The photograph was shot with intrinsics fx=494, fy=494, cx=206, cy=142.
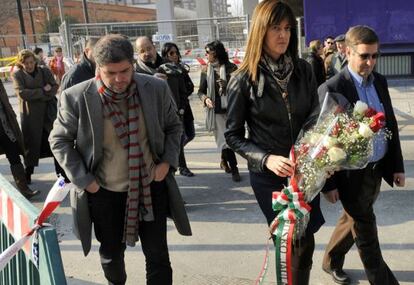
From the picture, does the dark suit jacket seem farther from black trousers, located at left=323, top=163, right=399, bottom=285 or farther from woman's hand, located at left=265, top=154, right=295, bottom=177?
woman's hand, located at left=265, top=154, right=295, bottom=177

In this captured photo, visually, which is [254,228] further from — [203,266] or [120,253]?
[120,253]

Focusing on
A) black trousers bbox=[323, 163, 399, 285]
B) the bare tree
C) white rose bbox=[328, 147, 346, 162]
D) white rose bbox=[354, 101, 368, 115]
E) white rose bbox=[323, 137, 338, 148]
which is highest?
the bare tree

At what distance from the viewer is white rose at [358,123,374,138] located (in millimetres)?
2424

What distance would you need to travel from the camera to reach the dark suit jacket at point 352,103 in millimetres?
2898

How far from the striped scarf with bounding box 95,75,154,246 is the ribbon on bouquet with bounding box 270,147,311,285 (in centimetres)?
74

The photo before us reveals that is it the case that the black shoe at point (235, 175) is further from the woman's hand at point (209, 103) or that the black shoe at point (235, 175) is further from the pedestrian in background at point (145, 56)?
the pedestrian in background at point (145, 56)

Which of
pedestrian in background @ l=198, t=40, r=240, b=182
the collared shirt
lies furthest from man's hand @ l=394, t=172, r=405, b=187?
pedestrian in background @ l=198, t=40, r=240, b=182

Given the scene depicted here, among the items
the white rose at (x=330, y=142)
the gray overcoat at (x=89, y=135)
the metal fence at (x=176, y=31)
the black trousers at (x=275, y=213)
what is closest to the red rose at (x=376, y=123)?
the white rose at (x=330, y=142)

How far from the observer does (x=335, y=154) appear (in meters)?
2.38

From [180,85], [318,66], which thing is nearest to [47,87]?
[180,85]

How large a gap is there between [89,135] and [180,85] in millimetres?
3241

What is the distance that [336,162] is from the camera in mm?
2408

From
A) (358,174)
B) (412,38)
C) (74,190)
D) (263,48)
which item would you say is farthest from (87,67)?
(412,38)

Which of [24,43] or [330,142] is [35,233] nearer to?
[330,142]
